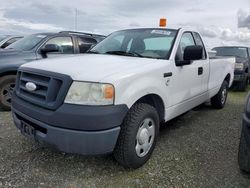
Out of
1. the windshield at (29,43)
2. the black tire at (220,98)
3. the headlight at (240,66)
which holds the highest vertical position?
the windshield at (29,43)

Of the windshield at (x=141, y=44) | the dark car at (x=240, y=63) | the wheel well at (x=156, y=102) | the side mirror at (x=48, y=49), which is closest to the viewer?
the wheel well at (x=156, y=102)

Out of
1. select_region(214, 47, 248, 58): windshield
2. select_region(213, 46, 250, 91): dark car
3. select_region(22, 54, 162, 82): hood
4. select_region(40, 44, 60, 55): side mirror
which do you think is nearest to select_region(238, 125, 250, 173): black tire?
select_region(22, 54, 162, 82): hood

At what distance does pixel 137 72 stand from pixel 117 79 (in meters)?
0.35

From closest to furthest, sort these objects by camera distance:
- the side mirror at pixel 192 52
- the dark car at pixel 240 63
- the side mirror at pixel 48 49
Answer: the side mirror at pixel 192 52
the side mirror at pixel 48 49
the dark car at pixel 240 63

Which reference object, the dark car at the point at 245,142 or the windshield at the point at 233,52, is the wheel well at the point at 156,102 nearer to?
the dark car at the point at 245,142

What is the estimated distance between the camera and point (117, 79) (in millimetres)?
2434

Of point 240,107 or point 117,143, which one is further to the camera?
point 240,107

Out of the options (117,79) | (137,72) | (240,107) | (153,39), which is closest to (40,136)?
(117,79)

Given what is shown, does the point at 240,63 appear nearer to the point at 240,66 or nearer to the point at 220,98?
the point at 240,66

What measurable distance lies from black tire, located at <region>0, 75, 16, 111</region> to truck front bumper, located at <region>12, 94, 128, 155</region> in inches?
109

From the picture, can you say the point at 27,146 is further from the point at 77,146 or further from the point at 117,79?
the point at 117,79

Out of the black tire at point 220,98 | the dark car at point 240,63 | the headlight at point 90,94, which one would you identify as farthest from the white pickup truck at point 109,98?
the dark car at point 240,63

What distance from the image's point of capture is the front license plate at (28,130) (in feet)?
8.66

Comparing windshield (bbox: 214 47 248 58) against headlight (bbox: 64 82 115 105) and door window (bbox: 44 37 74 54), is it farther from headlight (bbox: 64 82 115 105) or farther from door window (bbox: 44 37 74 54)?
headlight (bbox: 64 82 115 105)
